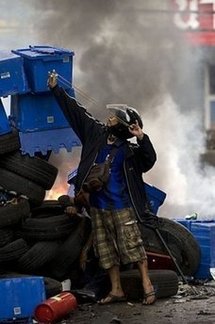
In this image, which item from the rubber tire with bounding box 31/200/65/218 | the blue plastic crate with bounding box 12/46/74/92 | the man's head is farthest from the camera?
→ the rubber tire with bounding box 31/200/65/218

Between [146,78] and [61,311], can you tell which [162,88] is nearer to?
[146,78]

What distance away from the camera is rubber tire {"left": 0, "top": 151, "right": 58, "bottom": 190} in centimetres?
864

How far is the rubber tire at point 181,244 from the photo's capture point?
9398mm

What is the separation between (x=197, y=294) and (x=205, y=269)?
2.56ft

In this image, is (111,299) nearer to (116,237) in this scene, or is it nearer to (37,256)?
(116,237)

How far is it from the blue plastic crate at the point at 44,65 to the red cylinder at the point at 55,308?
2.18m

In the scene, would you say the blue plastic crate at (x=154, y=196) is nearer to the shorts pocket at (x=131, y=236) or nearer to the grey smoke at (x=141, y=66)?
the shorts pocket at (x=131, y=236)

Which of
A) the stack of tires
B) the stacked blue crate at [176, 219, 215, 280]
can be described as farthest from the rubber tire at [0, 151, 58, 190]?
the stacked blue crate at [176, 219, 215, 280]

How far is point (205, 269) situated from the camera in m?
9.70

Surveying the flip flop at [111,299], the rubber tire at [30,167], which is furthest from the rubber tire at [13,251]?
the flip flop at [111,299]

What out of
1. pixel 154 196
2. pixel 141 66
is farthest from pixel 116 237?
pixel 141 66

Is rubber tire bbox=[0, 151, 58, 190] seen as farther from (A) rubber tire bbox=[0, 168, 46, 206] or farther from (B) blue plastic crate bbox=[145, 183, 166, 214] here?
(B) blue plastic crate bbox=[145, 183, 166, 214]

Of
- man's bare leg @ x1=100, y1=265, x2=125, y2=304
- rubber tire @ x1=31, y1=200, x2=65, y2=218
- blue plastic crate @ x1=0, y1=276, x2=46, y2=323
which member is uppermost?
rubber tire @ x1=31, y1=200, x2=65, y2=218

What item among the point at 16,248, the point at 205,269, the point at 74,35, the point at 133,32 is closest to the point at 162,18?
the point at 133,32
